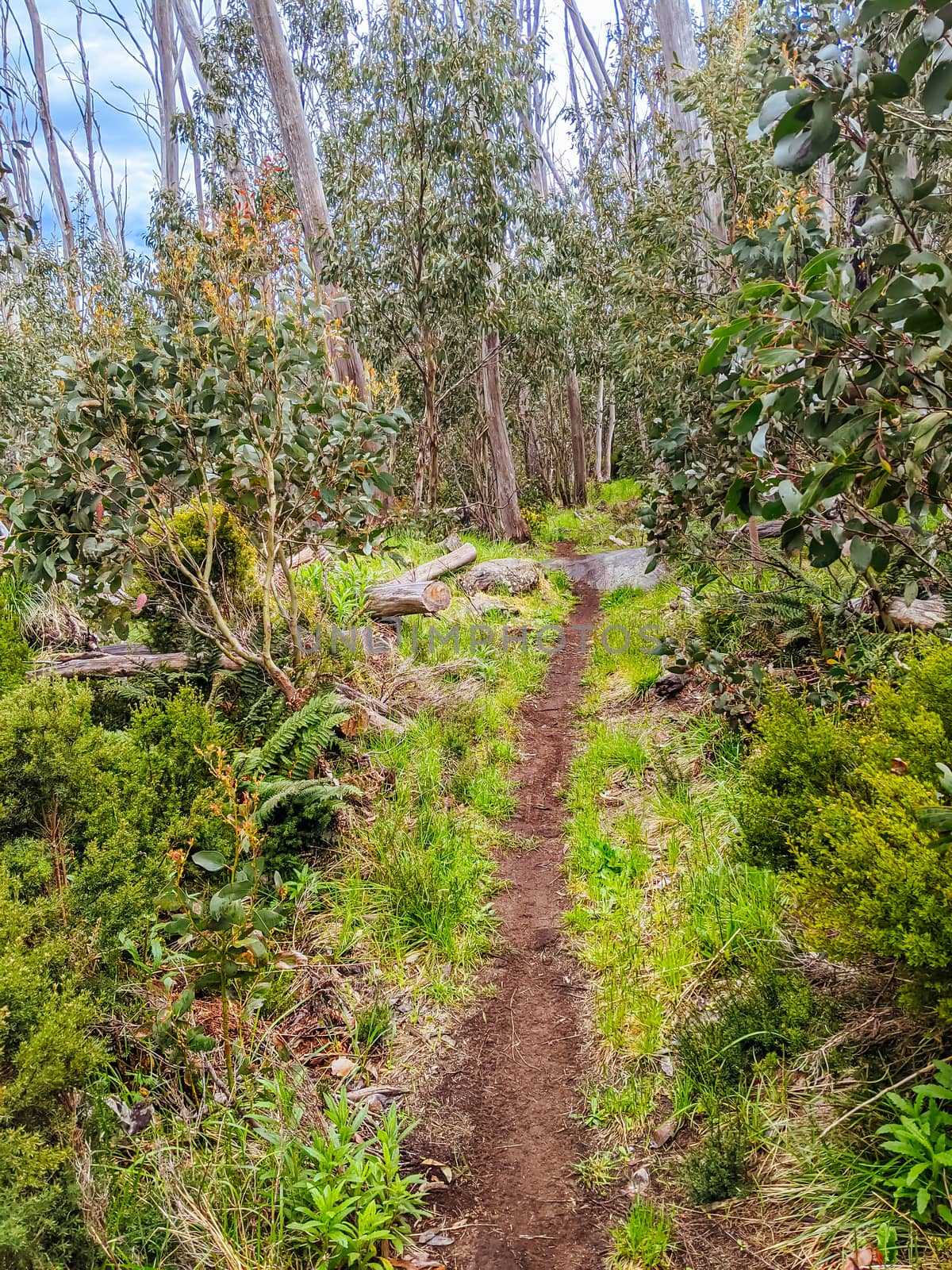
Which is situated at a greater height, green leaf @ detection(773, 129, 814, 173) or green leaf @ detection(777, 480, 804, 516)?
green leaf @ detection(773, 129, 814, 173)

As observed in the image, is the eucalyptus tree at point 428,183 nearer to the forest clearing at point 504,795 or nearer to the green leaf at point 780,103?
the forest clearing at point 504,795

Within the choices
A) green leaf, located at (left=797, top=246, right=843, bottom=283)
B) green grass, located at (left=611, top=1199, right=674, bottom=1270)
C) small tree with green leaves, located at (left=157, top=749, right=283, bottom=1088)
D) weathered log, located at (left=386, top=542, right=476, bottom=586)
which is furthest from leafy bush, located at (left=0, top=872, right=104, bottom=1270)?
weathered log, located at (left=386, top=542, right=476, bottom=586)

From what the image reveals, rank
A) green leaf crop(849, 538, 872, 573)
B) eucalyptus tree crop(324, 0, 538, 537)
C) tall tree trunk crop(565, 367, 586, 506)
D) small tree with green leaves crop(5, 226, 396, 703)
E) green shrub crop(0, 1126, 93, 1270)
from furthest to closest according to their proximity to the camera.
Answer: tall tree trunk crop(565, 367, 586, 506) < eucalyptus tree crop(324, 0, 538, 537) < small tree with green leaves crop(5, 226, 396, 703) < green leaf crop(849, 538, 872, 573) < green shrub crop(0, 1126, 93, 1270)

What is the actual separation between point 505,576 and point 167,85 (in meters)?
21.5

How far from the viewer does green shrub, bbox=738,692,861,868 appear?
280cm

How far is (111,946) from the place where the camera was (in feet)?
8.48

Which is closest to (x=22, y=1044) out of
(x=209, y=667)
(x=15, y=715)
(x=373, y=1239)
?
(x=373, y=1239)

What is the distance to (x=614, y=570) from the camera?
10.1 m

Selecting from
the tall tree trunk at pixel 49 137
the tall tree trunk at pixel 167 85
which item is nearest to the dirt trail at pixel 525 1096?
the tall tree trunk at pixel 167 85

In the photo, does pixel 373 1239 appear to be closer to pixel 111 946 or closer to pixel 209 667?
pixel 111 946

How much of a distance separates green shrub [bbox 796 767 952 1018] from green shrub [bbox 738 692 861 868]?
0.41m

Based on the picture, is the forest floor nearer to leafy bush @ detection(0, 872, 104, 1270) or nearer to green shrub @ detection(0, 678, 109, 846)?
leafy bush @ detection(0, 872, 104, 1270)

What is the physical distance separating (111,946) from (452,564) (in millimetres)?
6750

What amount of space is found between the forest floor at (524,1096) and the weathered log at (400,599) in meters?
2.57
